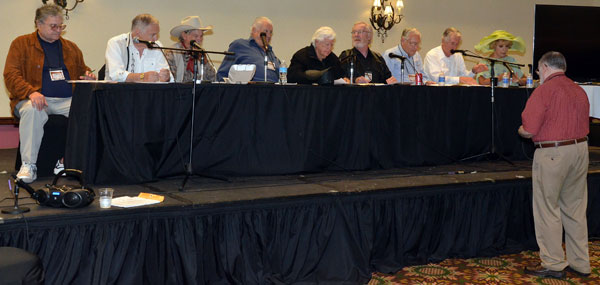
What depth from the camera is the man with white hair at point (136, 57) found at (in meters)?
4.78

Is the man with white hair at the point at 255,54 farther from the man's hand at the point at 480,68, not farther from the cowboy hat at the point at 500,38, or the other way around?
the cowboy hat at the point at 500,38

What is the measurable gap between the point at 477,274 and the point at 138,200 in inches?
92.8

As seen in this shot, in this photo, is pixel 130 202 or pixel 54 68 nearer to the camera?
pixel 130 202

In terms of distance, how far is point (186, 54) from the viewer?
559 centimetres

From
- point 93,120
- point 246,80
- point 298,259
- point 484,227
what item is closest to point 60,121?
point 93,120

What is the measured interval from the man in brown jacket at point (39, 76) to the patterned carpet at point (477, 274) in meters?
2.68

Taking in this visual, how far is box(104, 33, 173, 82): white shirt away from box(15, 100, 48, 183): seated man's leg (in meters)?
0.61

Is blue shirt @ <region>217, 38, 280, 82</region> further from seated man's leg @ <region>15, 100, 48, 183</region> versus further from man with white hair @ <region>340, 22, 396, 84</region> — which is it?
seated man's leg @ <region>15, 100, 48, 183</region>

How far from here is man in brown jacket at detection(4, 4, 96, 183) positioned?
4688mm

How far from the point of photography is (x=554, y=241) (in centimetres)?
431

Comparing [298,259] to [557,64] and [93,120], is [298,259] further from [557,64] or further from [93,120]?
[557,64]

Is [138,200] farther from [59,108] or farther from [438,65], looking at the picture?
[438,65]

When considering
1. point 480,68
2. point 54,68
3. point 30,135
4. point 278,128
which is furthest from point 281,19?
point 30,135

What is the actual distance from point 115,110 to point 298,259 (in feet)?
5.48
